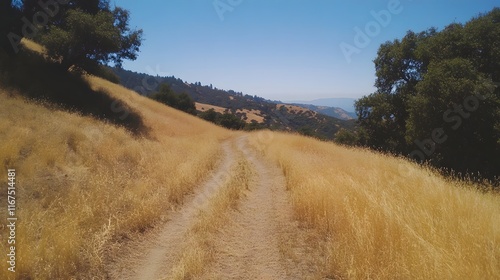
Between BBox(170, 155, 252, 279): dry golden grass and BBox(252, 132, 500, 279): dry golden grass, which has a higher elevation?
BBox(252, 132, 500, 279): dry golden grass

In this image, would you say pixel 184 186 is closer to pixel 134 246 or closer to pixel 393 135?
pixel 134 246

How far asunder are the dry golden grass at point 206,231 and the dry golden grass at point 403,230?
2.04 m

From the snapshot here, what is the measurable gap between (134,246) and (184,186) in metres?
3.75

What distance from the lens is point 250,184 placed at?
10.5 metres

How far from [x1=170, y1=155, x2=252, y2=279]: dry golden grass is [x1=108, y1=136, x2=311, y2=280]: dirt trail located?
5.8 inches

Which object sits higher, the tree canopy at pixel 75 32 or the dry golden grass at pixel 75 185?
the tree canopy at pixel 75 32

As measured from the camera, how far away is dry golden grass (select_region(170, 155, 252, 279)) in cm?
454

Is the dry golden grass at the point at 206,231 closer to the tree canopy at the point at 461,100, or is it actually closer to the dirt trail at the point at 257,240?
the dirt trail at the point at 257,240

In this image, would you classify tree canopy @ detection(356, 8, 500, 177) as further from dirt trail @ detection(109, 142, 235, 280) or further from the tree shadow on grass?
the tree shadow on grass

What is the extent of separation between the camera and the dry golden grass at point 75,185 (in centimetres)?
458

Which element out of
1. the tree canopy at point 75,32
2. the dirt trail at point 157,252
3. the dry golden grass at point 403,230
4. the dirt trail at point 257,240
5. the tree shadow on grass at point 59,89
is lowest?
the dirt trail at point 157,252

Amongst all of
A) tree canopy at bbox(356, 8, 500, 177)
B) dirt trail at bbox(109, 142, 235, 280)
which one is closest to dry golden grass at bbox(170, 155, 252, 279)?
dirt trail at bbox(109, 142, 235, 280)

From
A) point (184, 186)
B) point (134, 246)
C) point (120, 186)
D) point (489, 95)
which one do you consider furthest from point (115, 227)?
point (489, 95)

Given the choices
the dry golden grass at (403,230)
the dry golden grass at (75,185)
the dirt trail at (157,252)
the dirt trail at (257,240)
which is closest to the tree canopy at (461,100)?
the dry golden grass at (403,230)
